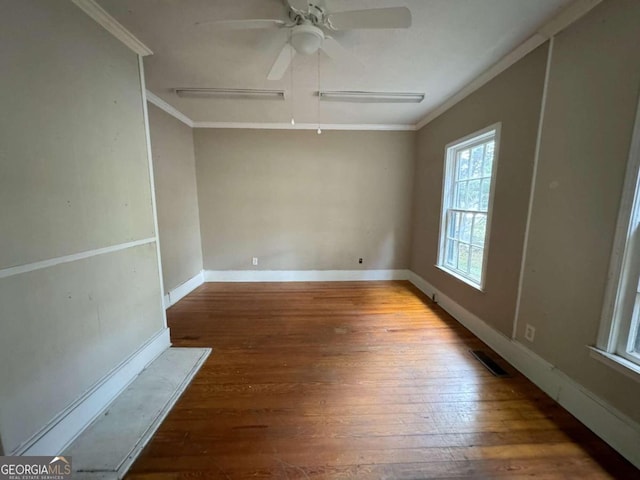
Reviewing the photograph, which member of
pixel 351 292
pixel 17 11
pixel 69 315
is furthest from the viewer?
pixel 351 292

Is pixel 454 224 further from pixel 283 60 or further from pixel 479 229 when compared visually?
pixel 283 60

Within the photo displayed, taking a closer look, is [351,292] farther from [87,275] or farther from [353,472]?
[87,275]

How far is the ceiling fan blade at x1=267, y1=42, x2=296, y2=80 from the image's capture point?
5.76 ft

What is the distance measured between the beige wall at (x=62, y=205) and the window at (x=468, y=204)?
318 centimetres

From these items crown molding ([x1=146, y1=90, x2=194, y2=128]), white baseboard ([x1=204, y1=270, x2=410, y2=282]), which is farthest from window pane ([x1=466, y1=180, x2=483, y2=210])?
crown molding ([x1=146, y1=90, x2=194, y2=128])

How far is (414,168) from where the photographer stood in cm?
418

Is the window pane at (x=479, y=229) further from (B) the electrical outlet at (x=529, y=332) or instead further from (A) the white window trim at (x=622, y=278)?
(A) the white window trim at (x=622, y=278)

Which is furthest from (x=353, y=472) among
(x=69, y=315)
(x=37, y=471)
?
(x=69, y=315)

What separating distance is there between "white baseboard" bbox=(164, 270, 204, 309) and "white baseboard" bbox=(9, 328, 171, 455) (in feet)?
3.71

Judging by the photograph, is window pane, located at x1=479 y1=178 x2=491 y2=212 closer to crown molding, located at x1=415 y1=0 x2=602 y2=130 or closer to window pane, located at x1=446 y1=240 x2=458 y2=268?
window pane, located at x1=446 y1=240 x2=458 y2=268

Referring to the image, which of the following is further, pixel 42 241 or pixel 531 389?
pixel 531 389

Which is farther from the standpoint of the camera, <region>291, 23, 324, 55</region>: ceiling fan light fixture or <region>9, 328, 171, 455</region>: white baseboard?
<region>291, 23, 324, 55</region>: ceiling fan light fixture

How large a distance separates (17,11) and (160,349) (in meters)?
2.35

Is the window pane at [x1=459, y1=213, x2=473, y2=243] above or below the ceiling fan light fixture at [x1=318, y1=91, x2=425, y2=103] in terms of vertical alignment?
below
